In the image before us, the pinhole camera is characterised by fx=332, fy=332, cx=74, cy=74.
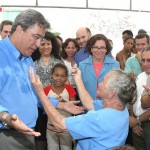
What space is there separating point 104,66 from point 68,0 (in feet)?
14.6

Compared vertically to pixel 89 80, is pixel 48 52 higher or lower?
higher

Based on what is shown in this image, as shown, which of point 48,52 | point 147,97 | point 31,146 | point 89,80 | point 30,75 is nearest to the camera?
point 30,75

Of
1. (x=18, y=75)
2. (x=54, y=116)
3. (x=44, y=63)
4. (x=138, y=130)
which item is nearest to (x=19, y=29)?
(x=18, y=75)

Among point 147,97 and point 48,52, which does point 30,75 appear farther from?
point 48,52

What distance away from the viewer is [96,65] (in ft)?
12.3

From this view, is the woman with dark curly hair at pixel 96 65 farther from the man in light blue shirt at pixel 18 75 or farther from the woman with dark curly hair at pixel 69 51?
the man in light blue shirt at pixel 18 75

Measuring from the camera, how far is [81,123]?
6.39 feet

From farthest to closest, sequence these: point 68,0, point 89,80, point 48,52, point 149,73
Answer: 1. point 68,0
2. point 48,52
3. point 89,80
4. point 149,73

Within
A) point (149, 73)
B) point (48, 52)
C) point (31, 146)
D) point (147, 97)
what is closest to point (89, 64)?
point (48, 52)

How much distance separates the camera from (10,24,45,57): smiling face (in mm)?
2092

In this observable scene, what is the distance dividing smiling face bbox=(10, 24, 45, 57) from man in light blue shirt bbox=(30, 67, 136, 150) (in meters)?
0.17

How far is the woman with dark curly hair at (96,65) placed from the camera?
12.0ft

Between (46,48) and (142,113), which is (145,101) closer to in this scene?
(142,113)

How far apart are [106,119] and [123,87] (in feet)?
0.72
